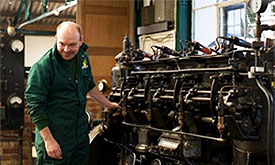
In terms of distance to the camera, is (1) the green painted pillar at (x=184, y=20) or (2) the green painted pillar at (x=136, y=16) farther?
(2) the green painted pillar at (x=136, y=16)

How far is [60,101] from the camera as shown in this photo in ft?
12.2

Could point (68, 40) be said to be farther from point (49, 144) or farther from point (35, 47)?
point (35, 47)

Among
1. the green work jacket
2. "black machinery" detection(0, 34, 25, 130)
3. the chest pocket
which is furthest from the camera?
"black machinery" detection(0, 34, 25, 130)

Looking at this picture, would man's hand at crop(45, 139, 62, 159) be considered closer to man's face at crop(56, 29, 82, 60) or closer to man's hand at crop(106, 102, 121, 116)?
man's face at crop(56, 29, 82, 60)

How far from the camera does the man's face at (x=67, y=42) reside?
371cm

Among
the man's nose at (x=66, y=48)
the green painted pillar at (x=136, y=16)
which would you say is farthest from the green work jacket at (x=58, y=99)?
the green painted pillar at (x=136, y=16)

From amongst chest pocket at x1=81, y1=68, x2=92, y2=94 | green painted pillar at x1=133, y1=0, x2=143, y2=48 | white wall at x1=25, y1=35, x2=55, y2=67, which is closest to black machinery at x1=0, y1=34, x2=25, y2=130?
green painted pillar at x1=133, y1=0, x2=143, y2=48

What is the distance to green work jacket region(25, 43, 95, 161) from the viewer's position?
11.9ft

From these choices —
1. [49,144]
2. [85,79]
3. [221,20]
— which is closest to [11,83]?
[221,20]

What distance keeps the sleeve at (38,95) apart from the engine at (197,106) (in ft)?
2.77

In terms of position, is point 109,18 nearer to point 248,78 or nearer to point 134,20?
point 134,20

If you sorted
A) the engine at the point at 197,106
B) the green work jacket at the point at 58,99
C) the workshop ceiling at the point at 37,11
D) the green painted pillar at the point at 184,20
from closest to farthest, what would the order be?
the engine at the point at 197,106 → the green work jacket at the point at 58,99 → the green painted pillar at the point at 184,20 → the workshop ceiling at the point at 37,11

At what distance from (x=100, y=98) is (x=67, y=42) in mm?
758

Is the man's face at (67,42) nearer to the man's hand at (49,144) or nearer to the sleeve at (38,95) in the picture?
the sleeve at (38,95)
